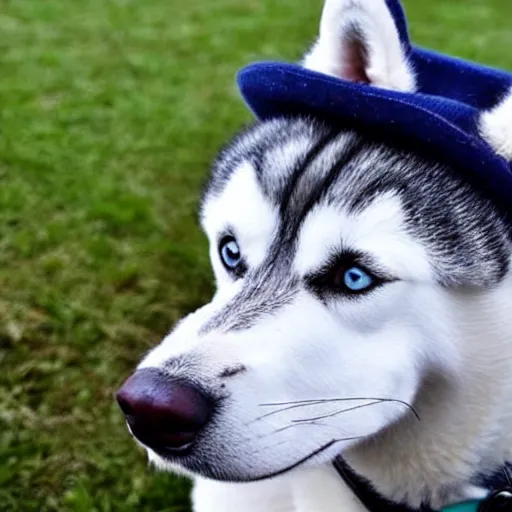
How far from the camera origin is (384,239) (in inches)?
59.2

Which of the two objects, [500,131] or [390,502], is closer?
[500,131]

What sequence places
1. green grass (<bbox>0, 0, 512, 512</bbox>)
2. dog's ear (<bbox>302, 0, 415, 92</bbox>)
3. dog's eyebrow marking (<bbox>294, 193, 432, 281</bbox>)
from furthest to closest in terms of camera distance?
green grass (<bbox>0, 0, 512, 512</bbox>) → dog's ear (<bbox>302, 0, 415, 92</bbox>) → dog's eyebrow marking (<bbox>294, 193, 432, 281</bbox>)

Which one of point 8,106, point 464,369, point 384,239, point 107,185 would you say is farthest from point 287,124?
point 8,106

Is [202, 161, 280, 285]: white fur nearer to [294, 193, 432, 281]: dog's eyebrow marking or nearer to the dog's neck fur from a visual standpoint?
[294, 193, 432, 281]: dog's eyebrow marking

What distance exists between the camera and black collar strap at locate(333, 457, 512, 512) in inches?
65.5

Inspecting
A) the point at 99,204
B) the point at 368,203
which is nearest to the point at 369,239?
the point at 368,203

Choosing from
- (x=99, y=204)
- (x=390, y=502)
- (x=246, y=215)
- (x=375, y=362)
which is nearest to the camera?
(x=375, y=362)

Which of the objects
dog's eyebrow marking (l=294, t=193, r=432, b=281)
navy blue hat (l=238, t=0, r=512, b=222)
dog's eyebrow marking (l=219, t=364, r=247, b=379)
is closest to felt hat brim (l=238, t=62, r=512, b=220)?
navy blue hat (l=238, t=0, r=512, b=222)

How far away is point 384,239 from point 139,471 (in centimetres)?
148

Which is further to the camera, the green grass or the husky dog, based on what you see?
the green grass

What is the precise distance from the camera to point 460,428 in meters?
1.63

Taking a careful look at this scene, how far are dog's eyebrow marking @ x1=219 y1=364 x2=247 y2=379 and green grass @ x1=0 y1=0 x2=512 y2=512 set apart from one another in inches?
51.0

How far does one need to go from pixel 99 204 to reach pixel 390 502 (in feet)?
8.67

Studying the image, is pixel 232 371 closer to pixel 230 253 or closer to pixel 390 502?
pixel 230 253
